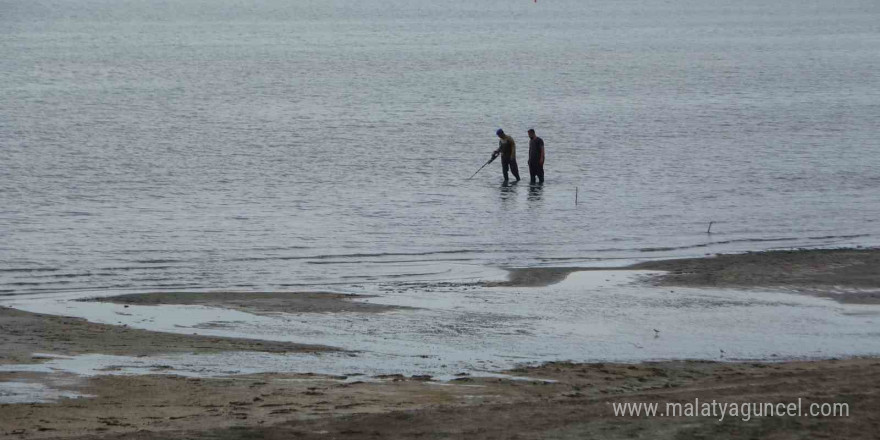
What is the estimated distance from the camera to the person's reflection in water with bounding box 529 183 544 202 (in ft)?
97.8

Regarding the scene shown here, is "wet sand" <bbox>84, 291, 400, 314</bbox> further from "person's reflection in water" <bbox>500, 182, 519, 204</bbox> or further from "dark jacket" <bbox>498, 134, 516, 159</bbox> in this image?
"dark jacket" <bbox>498, 134, 516, 159</bbox>

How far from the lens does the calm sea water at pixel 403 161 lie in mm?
22969

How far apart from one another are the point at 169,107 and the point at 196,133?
408 inches

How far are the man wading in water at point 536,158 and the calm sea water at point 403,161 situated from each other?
0.71 meters

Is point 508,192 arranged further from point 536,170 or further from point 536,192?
point 536,170

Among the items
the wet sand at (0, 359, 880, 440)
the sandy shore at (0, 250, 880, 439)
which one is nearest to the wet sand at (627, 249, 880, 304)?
the sandy shore at (0, 250, 880, 439)

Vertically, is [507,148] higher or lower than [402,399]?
lower

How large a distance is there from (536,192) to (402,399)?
19.3 m

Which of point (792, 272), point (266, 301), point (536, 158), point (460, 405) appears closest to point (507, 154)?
point (536, 158)

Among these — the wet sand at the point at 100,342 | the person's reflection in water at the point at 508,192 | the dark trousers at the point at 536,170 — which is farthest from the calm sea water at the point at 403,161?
the wet sand at the point at 100,342

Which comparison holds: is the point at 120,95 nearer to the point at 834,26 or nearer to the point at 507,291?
the point at 507,291

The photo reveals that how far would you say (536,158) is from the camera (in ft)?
103

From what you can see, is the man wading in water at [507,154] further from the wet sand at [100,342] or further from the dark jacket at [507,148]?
the wet sand at [100,342]

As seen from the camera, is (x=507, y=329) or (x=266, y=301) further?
(x=266, y=301)
